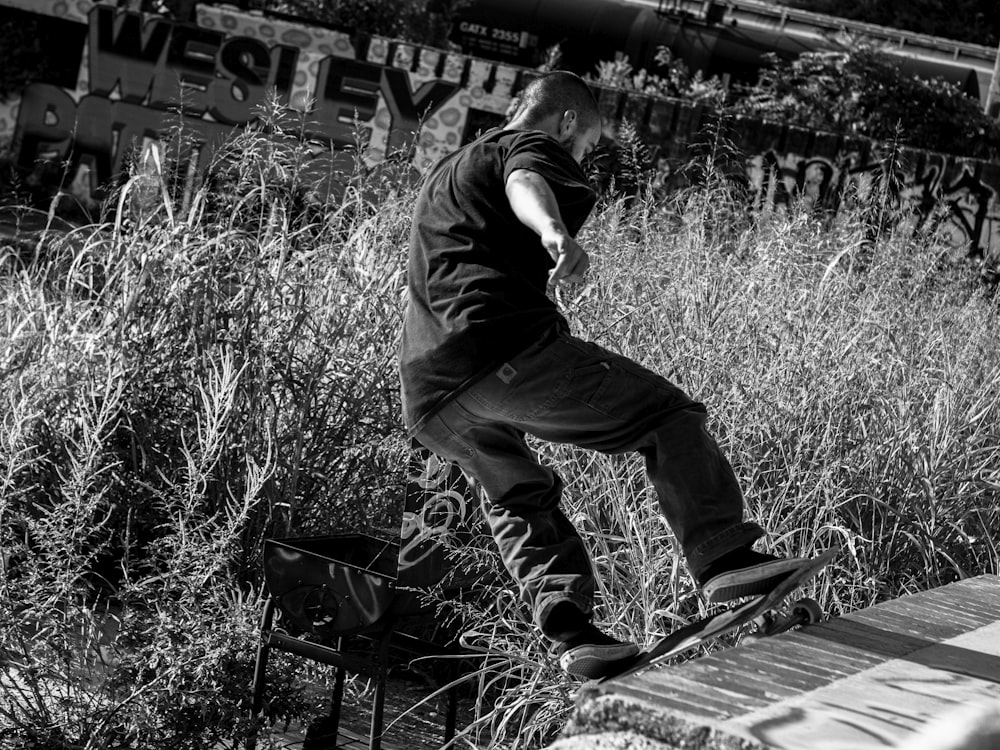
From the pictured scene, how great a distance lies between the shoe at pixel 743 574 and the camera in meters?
2.79

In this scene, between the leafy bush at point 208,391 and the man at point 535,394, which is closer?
the man at point 535,394

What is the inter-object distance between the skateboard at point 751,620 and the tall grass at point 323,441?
460 mm

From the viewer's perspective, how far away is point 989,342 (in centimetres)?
552

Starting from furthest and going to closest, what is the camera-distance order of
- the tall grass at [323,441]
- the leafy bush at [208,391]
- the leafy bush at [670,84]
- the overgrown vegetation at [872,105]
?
the leafy bush at [670,84] → the overgrown vegetation at [872,105] → the leafy bush at [208,391] → the tall grass at [323,441]

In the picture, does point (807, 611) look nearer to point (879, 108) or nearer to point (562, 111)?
point (562, 111)

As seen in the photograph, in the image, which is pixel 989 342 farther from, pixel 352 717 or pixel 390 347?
pixel 352 717

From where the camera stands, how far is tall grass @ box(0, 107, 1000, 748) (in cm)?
345

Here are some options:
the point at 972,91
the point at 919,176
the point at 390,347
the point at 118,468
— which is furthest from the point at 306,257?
the point at 972,91

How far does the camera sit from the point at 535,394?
2971 mm

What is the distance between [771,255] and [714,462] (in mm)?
2671

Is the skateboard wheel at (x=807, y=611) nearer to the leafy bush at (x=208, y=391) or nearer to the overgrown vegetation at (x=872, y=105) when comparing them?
the leafy bush at (x=208, y=391)

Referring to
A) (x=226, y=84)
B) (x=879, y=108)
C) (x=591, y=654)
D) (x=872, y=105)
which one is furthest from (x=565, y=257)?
(x=226, y=84)

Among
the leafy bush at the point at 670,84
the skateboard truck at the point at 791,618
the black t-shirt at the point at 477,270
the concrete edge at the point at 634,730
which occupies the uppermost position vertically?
the leafy bush at the point at 670,84

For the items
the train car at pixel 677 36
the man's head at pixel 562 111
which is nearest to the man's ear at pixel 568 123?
the man's head at pixel 562 111
